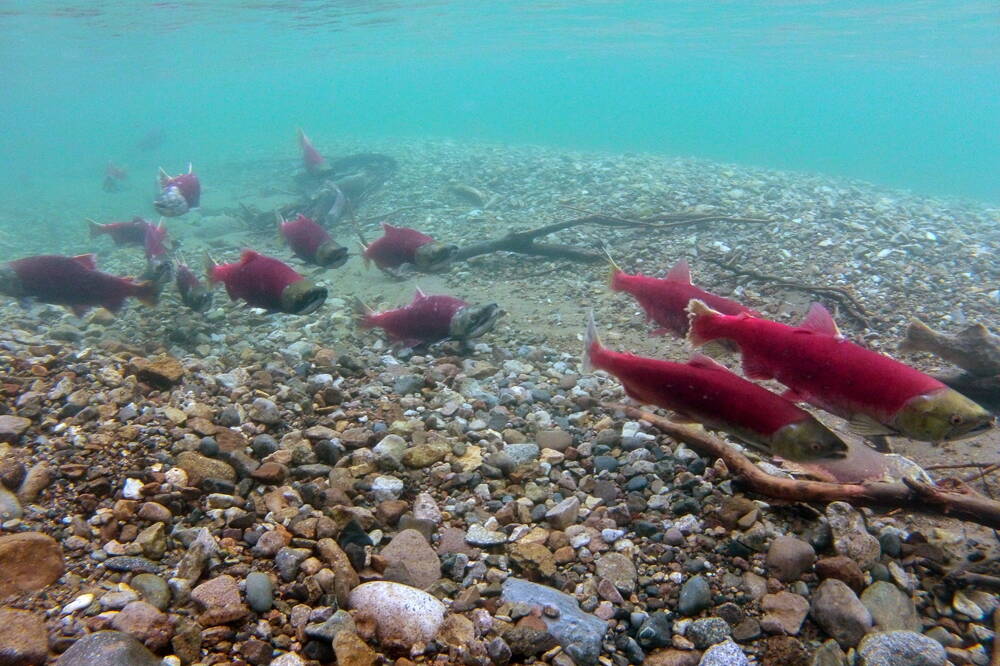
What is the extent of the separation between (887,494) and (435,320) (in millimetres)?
4095

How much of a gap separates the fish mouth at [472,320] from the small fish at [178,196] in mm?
6397

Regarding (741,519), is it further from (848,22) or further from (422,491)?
(848,22)

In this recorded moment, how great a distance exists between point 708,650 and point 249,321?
23.0 ft

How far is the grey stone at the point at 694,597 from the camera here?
253 centimetres

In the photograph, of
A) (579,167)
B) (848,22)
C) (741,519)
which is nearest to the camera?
(741,519)

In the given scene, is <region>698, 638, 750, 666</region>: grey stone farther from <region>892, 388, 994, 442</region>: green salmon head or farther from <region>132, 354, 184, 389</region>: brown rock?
<region>132, 354, 184, 389</region>: brown rock

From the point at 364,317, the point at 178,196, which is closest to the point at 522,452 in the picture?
the point at 364,317

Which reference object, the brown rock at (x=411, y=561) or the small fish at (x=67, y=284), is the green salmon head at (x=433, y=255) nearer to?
the small fish at (x=67, y=284)

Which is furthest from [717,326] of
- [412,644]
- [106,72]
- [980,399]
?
[106,72]

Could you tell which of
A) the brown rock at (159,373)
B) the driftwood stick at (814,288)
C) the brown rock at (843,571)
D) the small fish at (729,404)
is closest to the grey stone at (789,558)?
the brown rock at (843,571)

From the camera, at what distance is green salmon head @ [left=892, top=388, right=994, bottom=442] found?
245 centimetres

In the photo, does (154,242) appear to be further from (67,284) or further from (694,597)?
(694,597)

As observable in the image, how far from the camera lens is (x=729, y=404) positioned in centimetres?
272

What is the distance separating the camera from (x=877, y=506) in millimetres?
2777
